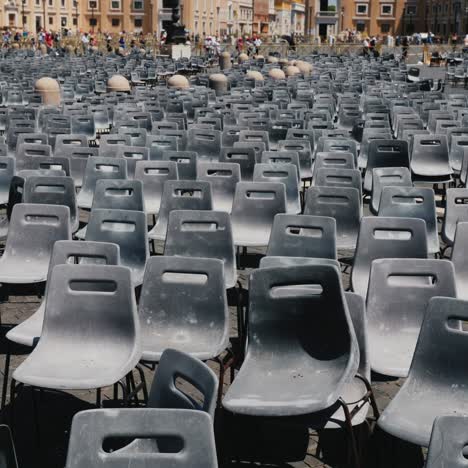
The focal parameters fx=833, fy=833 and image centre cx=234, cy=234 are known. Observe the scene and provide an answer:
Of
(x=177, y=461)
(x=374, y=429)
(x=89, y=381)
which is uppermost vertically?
(x=177, y=461)

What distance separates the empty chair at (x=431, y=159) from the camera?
11.1 meters

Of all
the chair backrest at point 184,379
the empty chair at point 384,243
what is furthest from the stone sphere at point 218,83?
the chair backrest at point 184,379

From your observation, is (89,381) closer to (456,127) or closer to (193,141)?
(193,141)

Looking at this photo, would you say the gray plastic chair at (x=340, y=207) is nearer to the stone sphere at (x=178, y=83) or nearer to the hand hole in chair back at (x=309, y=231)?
the hand hole in chair back at (x=309, y=231)

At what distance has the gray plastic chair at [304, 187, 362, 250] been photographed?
7.65 m

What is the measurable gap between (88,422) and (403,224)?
3694 mm

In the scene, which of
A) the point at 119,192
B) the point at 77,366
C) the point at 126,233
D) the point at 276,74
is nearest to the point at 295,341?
the point at 77,366

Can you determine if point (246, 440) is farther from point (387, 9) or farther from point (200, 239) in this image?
point (387, 9)

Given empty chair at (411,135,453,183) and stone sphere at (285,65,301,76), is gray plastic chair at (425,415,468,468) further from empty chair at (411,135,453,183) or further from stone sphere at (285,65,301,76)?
stone sphere at (285,65,301,76)

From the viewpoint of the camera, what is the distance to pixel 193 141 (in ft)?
38.7

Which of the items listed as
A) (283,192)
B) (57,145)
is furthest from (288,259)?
(57,145)

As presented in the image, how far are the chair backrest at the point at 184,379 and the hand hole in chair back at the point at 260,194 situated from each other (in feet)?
14.5

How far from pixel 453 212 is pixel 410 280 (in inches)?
96.4

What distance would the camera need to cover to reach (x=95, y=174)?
30.2 feet
